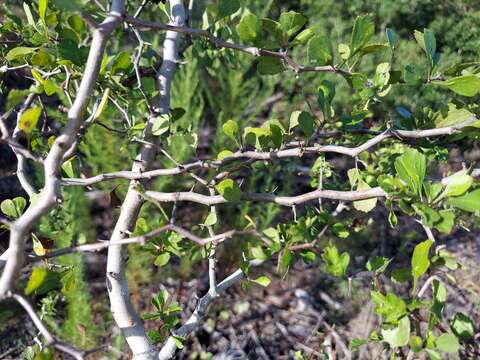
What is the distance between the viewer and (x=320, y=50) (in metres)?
0.66

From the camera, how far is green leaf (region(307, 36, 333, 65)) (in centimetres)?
66

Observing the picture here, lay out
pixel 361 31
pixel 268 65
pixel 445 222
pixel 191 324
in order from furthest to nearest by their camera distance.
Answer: pixel 191 324, pixel 268 65, pixel 361 31, pixel 445 222

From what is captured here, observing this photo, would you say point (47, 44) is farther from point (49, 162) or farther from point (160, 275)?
point (160, 275)

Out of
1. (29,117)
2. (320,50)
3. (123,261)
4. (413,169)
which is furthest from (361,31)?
(123,261)

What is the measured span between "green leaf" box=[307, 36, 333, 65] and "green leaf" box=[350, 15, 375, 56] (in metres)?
0.04

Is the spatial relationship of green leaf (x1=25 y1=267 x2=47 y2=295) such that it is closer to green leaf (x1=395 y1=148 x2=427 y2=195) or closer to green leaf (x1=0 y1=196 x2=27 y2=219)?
green leaf (x1=0 y1=196 x2=27 y2=219)

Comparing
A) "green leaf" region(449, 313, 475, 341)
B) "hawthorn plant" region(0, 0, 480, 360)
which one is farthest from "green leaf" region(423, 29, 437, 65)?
"green leaf" region(449, 313, 475, 341)

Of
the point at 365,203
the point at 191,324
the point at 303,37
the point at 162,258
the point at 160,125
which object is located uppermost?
the point at 303,37

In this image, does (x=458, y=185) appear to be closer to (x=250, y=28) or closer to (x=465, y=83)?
(x=465, y=83)

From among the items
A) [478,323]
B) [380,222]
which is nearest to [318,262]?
[380,222]

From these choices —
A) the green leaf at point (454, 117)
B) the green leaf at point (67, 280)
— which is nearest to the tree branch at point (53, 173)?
the green leaf at point (67, 280)

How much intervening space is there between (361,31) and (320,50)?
0.22ft

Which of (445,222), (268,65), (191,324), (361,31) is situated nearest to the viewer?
(445,222)

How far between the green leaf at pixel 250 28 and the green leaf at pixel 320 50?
A: 0.08 meters
